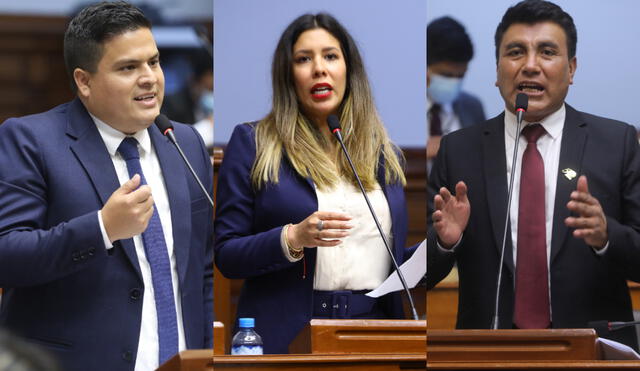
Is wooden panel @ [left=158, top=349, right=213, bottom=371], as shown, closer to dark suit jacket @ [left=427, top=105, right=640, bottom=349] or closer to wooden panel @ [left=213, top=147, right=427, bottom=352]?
wooden panel @ [left=213, top=147, right=427, bottom=352]

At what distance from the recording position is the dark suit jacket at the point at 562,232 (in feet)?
6.40

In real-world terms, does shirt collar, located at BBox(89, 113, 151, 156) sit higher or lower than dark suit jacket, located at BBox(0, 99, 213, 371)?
higher

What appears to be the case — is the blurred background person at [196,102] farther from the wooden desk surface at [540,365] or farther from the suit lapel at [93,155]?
the wooden desk surface at [540,365]

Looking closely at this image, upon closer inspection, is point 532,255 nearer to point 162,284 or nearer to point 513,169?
point 513,169

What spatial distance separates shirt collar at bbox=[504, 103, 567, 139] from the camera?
2.04 m

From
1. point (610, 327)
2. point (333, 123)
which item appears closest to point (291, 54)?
point (333, 123)

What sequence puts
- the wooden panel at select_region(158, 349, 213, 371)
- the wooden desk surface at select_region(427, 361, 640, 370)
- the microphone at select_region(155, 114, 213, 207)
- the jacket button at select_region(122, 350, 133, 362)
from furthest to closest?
the microphone at select_region(155, 114, 213, 207) < the jacket button at select_region(122, 350, 133, 362) < the wooden panel at select_region(158, 349, 213, 371) < the wooden desk surface at select_region(427, 361, 640, 370)

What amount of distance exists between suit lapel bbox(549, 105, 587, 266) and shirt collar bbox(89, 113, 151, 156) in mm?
1039

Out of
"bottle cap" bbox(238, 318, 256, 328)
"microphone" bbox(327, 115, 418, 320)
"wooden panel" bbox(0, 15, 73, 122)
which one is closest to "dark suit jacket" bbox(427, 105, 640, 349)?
"microphone" bbox(327, 115, 418, 320)

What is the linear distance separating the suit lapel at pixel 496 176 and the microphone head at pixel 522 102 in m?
0.05

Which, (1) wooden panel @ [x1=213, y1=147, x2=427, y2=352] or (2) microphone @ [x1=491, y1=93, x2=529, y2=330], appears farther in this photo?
(2) microphone @ [x1=491, y1=93, x2=529, y2=330]

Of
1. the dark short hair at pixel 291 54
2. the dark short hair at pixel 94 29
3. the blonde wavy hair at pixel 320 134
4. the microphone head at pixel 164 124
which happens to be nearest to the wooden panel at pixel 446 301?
the blonde wavy hair at pixel 320 134

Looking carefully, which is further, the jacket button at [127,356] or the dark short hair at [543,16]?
the dark short hair at [543,16]

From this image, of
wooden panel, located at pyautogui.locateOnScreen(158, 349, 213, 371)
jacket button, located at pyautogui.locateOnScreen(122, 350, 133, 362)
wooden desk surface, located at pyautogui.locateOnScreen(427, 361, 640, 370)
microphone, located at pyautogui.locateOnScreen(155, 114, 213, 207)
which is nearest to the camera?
wooden desk surface, located at pyautogui.locateOnScreen(427, 361, 640, 370)
